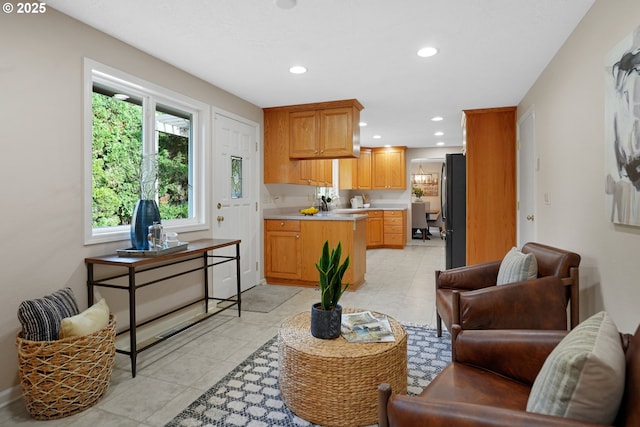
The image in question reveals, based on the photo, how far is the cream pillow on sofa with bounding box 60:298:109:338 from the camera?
183 centimetres

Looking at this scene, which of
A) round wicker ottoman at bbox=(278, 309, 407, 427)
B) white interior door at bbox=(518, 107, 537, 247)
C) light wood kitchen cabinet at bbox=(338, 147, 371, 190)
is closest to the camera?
round wicker ottoman at bbox=(278, 309, 407, 427)

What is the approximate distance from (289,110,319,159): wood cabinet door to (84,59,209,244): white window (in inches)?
48.7

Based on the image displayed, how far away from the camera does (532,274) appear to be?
7.11 feet

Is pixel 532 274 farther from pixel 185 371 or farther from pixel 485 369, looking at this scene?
pixel 185 371

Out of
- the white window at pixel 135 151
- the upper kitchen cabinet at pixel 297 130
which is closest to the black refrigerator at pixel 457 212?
the upper kitchen cabinet at pixel 297 130

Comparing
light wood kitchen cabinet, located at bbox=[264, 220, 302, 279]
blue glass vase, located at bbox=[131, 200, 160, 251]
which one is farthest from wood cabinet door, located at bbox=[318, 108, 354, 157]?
blue glass vase, located at bbox=[131, 200, 160, 251]

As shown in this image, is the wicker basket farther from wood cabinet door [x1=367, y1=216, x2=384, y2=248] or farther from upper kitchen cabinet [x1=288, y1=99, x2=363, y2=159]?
wood cabinet door [x1=367, y1=216, x2=384, y2=248]

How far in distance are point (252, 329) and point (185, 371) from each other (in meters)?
0.79

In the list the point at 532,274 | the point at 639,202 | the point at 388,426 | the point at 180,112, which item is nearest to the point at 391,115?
the point at 180,112

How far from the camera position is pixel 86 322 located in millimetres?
→ 1900

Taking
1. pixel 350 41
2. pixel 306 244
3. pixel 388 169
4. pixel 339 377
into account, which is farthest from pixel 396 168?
pixel 339 377

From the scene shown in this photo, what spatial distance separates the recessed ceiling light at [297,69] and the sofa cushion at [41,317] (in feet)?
7.87

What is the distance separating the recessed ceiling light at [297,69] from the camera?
311cm

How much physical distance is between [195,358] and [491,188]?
3808 millimetres
